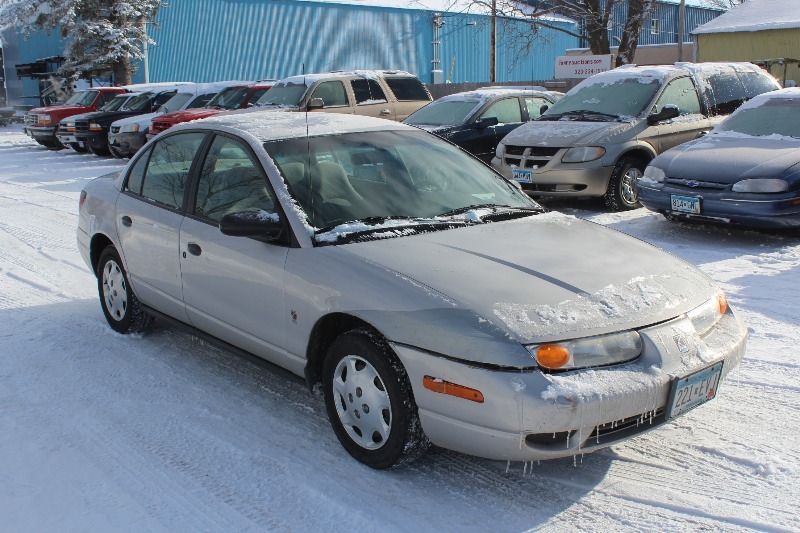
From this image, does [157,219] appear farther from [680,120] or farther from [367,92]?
[367,92]

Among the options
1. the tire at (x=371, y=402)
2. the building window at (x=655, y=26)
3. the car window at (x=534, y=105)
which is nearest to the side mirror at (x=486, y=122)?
the car window at (x=534, y=105)

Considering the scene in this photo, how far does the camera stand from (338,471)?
142 inches

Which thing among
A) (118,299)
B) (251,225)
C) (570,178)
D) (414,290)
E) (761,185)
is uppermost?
(251,225)

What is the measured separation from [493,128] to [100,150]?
11671 millimetres

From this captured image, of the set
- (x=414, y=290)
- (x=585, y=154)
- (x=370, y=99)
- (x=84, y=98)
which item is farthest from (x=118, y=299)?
(x=84, y=98)

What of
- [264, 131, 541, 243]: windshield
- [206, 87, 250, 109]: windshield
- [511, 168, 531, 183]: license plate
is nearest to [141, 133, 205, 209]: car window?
[264, 131, 541, 243]: windshield

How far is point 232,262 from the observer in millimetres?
4230

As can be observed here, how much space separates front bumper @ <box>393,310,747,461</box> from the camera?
306 cm

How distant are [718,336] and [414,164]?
6.15 ft

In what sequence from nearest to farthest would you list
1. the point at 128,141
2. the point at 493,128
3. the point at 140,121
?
the point at 493,128
the point at 128,141
the point at 140,121

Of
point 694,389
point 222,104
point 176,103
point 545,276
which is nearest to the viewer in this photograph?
point 694,389

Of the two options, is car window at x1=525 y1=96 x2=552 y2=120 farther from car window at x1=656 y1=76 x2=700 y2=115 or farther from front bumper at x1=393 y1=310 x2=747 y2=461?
front bumper at x1=393 y1=310 x2=747 y2=461

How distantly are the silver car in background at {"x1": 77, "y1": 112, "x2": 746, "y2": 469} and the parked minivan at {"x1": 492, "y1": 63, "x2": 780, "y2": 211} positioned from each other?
5.10 metres

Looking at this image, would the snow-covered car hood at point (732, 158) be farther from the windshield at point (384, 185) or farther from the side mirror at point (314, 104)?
the side mirror at point (314, 104)
